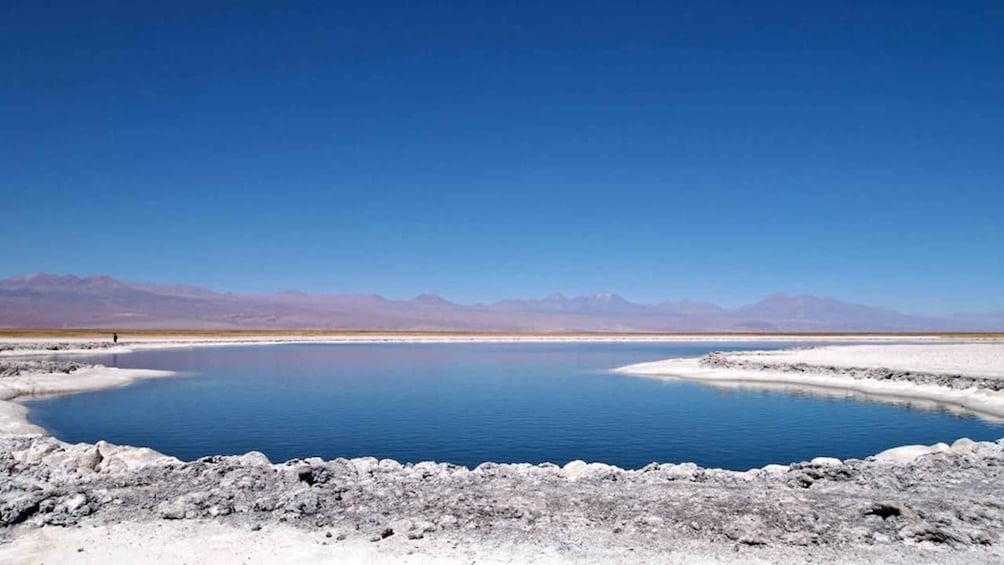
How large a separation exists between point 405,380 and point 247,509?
27661mm

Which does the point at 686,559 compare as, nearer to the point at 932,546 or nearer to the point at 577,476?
the point at 932,546

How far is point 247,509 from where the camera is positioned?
32.9 feet

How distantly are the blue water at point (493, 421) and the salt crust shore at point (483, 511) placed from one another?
4.07 m

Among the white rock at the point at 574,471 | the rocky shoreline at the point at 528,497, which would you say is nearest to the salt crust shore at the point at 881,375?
the rocky shoreline at the point at 528,497

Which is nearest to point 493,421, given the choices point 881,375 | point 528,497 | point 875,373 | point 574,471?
point 574,471

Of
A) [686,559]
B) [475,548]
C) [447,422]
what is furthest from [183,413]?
[686,559]

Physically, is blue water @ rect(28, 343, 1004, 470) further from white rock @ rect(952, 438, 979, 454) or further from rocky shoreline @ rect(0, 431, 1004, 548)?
rocky shoreline @ rect(0, 431, 1004, 548)

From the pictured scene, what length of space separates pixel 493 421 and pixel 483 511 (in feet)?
41.9

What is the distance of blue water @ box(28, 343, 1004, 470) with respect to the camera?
17844mm

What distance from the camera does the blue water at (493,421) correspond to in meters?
17.8

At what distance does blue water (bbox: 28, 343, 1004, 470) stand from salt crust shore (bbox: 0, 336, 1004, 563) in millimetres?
4072

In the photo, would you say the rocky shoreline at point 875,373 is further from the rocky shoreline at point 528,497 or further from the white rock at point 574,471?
the white rock at point 574,471

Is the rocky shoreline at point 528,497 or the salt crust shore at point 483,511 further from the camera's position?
the rocky shoreline at point 528,497

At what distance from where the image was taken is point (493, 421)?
22641mm
